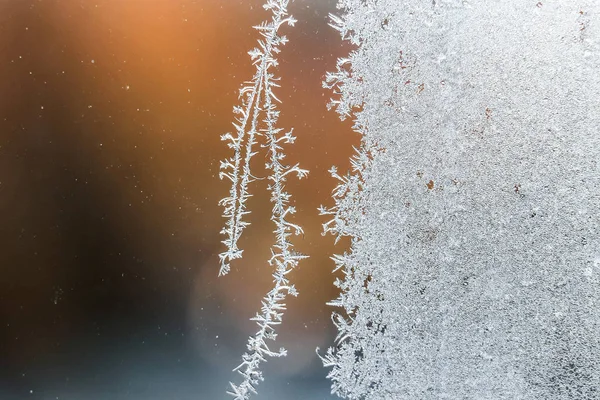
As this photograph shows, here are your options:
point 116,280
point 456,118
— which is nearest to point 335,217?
point 456,118

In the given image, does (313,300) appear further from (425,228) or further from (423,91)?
(423,91)

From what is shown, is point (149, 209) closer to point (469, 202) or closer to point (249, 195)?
point (249, 195)

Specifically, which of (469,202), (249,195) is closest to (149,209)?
(249,195)
